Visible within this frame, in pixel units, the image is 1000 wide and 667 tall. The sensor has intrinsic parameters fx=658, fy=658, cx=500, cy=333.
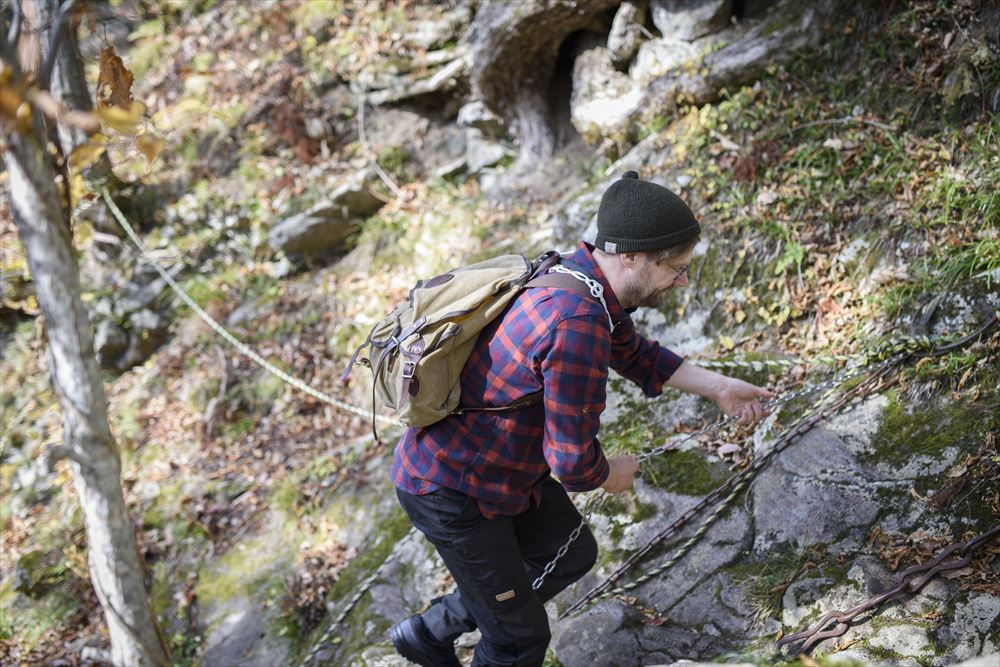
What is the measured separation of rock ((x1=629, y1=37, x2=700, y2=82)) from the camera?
6812 millimetres

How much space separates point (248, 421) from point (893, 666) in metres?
7.18

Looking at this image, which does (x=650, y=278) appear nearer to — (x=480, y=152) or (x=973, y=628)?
(x=973, y=628)

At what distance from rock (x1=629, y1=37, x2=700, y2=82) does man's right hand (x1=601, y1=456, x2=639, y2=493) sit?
496cm

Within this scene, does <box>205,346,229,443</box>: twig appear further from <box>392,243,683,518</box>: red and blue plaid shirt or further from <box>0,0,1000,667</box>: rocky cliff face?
<box>392,243,683,518</box>: red and blue plaid shirt

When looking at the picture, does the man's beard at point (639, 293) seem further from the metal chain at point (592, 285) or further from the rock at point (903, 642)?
the rock at point (903, 642)

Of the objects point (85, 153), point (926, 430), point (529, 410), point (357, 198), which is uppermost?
point (85, 153)

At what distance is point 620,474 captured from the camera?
311cm

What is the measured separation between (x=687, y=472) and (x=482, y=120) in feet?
20.3

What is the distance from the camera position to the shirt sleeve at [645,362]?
3494mm

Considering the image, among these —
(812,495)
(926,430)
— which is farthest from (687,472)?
(926,430)

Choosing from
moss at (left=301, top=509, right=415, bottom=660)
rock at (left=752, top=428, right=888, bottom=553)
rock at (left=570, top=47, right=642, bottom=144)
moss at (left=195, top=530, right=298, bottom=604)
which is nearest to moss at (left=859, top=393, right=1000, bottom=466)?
rock at (left=752, top=428, right=888, bottom=553)

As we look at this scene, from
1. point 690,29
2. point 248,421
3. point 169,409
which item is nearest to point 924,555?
point 690,29

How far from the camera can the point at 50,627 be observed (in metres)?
6.87

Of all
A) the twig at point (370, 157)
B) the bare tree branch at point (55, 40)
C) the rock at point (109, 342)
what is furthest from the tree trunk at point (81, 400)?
the rock at point (109, 342)
